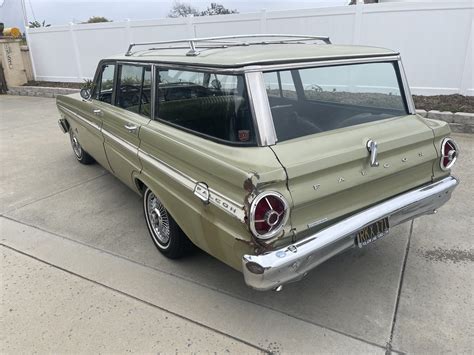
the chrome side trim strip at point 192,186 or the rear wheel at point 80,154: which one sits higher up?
the chrome side trim strip at point 192,186

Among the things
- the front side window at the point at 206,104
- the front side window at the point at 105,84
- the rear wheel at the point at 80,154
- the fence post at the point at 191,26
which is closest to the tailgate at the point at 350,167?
the front side window at the point at 206,104

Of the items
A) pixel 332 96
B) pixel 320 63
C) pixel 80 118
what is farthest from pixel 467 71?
pixel 80 118

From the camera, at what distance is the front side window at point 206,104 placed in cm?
239

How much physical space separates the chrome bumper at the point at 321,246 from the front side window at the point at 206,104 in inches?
27.0

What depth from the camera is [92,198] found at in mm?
4684

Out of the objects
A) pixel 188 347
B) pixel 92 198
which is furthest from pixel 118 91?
pixel 188 347

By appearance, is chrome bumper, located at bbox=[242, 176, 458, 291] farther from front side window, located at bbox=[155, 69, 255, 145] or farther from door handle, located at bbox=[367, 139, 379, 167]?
front side window, located at bbox=[155, 69, 255, 145]

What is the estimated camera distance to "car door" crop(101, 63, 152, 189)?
11.1 feet

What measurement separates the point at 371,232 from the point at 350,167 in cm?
48

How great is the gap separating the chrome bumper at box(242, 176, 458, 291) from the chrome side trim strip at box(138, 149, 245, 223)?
0.87 ft

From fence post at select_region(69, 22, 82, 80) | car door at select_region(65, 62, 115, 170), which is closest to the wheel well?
car door at select_region(65, 62, 115, 170)

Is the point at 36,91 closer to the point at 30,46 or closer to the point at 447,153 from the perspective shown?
the point at 30,46

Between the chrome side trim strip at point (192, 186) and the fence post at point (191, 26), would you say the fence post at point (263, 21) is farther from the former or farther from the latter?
the chrome side trim strip at point (192, 186)

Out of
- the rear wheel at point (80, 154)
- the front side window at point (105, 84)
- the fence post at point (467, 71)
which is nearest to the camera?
the front side window at point (105, 84)
